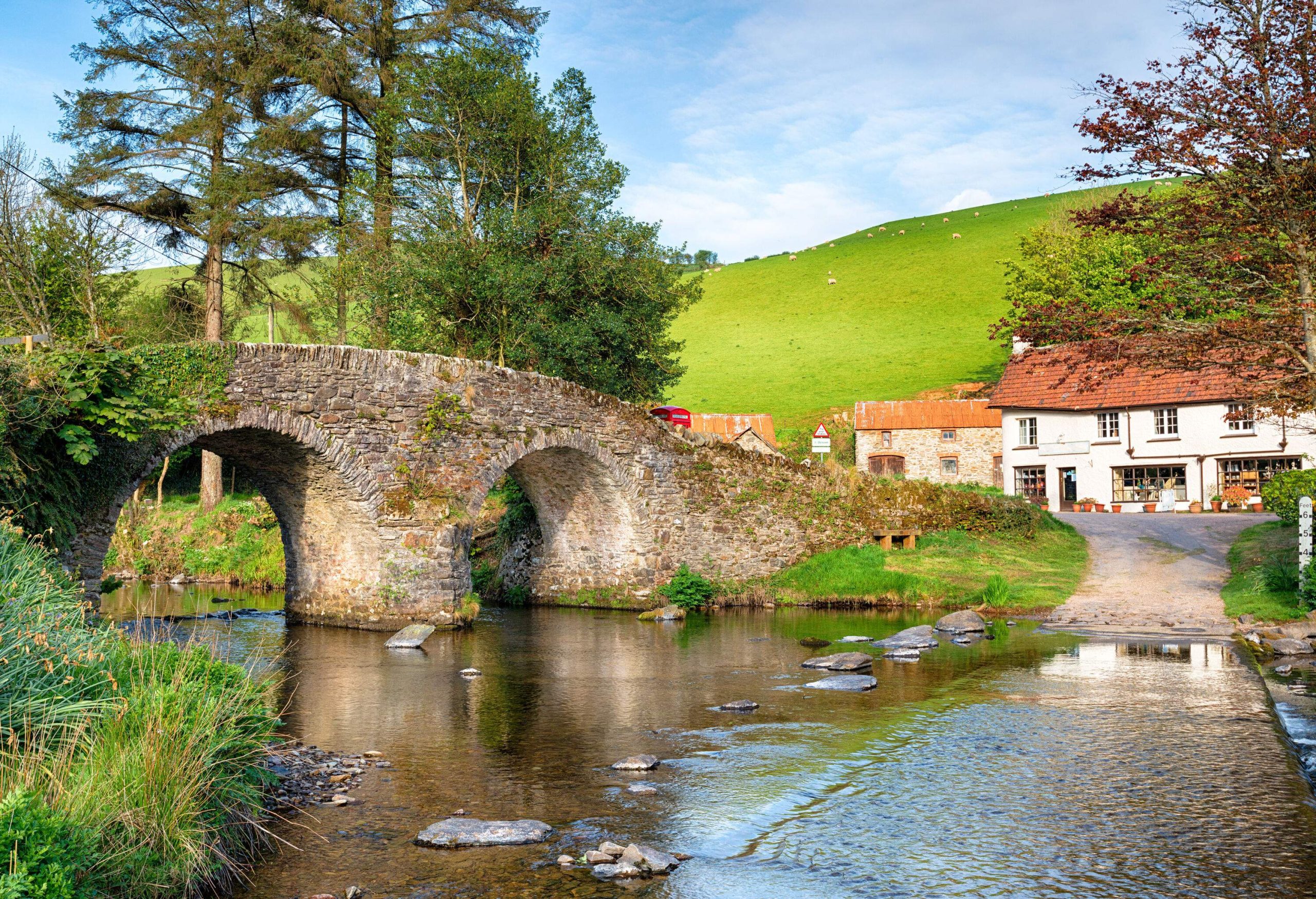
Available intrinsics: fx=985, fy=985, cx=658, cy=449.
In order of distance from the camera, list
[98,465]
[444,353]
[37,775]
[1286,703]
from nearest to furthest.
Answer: [37,775]
[1286,703]
[98,465]
[444,353]

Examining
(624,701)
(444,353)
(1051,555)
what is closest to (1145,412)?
(1051,555)

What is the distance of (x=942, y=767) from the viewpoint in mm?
8523

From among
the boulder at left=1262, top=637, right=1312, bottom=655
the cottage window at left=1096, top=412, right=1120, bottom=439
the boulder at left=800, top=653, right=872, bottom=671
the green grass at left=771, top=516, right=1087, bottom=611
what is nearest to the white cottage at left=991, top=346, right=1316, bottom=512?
the cottage window at left=1096, top=412, right=1120, bottom=439

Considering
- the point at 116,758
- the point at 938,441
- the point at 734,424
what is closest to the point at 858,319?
the point at 734,424

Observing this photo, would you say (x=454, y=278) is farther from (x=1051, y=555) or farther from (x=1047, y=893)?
(x=1047, y=893)

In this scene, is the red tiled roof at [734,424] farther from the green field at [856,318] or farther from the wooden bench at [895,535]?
the wooden bench at [895,535]

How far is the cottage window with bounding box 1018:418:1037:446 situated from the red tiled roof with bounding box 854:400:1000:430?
406cm

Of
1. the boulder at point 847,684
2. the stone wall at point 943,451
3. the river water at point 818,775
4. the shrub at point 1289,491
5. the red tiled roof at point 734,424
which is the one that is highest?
the red tiled roof at point 734,424

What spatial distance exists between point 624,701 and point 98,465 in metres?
7.81

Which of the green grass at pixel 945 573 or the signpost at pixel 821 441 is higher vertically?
the signpost at pixel 821 441

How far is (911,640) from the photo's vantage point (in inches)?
612

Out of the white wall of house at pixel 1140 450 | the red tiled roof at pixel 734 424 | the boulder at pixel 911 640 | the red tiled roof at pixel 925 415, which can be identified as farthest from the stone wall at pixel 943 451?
the boulder at pixel 911 640

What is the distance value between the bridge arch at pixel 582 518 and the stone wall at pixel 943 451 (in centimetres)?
2765

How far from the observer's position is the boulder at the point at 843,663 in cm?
1348
